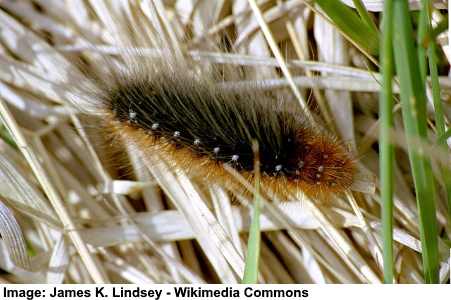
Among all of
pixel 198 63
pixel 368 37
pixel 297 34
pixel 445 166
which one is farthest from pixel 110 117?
pixel 445 166

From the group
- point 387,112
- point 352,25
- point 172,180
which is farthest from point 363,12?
point 172,180

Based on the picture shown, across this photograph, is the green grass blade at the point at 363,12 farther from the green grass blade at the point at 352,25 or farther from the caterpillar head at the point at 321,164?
the caterpillar head at the point at 321,164

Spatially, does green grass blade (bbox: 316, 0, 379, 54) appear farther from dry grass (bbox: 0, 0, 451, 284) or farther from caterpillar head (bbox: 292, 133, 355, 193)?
caterpillar head (bbox: 292, 133, 355, 193)

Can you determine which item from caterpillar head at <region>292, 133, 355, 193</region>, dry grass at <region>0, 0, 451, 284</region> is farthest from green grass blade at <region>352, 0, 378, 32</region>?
caterpillar head at <region>292, 133, 355, 193</region>

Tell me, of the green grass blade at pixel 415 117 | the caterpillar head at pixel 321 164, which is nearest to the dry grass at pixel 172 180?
the caterpillar head at pixel 321 164

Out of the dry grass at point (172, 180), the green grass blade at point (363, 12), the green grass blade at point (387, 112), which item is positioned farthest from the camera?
the dry grass at point (172, 180)

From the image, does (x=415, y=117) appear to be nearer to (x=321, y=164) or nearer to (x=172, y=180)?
(x=321, y=164)
